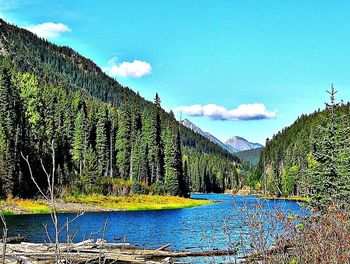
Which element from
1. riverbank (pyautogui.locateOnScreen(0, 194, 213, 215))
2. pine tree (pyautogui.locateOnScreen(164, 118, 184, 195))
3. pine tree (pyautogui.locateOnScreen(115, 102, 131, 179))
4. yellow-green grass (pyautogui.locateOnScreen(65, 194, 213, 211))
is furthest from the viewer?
pine tree (pyautogui.locateOnScreen(115, 102, 131, 179))

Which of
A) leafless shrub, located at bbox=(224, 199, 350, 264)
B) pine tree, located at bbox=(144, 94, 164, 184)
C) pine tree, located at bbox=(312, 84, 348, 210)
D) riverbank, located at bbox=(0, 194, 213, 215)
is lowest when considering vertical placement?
riverbank, located at bbox=(0, 194, 213, 215)

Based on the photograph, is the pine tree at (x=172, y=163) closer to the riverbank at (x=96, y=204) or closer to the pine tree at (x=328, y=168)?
the riverbank at (x=96, y=204)

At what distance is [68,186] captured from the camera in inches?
2640

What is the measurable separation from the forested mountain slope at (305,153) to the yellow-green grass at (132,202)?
1387cm

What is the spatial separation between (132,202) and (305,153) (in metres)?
68.6

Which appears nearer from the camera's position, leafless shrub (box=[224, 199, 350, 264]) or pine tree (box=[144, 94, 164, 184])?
leafless shrub (box=[224, 199, 350, 264])

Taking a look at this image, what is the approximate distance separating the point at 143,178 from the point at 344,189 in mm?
69154

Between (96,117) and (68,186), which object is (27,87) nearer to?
(96,117)

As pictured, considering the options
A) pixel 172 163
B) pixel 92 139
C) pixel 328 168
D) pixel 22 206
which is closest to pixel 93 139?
pixel 92 139

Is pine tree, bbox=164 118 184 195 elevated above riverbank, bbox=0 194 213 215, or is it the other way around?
pine tree, bbox=164 118 184 195

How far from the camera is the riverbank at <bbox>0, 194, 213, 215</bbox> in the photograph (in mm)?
52438

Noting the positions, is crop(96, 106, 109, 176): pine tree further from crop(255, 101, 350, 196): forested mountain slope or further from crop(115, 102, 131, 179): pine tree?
crop(255, 101, 350, 196): forested mountain slope

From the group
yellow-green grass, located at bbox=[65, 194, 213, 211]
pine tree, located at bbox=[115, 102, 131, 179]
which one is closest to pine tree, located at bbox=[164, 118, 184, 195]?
pine tree, located at bbox=[115, 102, 131, 179]

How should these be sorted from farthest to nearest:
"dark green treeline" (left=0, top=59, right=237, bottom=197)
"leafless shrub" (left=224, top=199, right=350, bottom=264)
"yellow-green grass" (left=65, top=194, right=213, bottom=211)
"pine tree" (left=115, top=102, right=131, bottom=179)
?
1. "pine tree" (left=115, top=102, right=131, bottom=179)
2. "dark green treeline" (left=0, top=59, right=237, bottom=197)
3. "yellow-green grass" (left=65, top=194, right=213, bottom=211)
4. "leafless shrub" (left=224, top=199, right=350, bottom=264)
